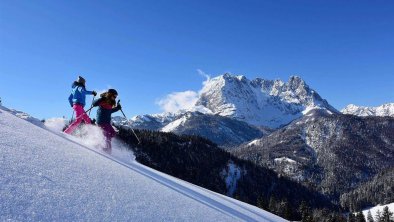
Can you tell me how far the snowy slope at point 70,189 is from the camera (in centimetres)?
595

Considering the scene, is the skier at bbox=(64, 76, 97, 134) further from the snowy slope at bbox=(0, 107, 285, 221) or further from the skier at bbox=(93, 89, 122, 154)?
the snowy slope at bbox=(0, 107, 285, 221)

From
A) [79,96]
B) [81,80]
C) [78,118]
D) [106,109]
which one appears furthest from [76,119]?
[81,80]

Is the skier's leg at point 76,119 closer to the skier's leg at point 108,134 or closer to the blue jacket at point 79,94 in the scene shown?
the blue jacket at point 79,94

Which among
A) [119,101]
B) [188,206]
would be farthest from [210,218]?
[119,101]

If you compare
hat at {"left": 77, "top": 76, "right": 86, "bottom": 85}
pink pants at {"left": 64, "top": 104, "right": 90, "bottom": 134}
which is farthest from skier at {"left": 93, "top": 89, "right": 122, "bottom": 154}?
hat at {"left": 77, "top": 76, "right": 86, "bottom": 85}

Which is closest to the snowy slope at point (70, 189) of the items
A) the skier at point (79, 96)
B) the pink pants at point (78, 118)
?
the pink pants at point (78, 118)

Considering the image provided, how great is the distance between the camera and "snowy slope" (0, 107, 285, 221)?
19.5 ft

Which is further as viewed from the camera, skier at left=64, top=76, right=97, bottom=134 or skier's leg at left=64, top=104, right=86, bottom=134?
skier at left=64, top=76, right=97, bottom=134

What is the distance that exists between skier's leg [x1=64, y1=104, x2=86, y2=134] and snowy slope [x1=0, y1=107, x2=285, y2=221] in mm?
7223

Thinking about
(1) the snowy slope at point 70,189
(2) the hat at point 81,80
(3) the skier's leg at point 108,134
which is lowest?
(1) the snowy slope at point 70,189

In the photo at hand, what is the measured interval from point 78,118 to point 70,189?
1231 cm

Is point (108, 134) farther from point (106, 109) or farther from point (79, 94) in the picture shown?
point (79, 94)

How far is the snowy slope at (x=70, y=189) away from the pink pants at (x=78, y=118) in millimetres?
7347

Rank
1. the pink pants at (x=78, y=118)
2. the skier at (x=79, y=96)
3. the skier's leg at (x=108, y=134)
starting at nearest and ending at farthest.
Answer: the skier's leg at (x=108, y=134)
the pink pants at (x=78, y=118)
the skier at (x=79, y=96)
